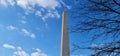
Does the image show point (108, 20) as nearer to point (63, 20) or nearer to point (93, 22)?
point (93, 22)

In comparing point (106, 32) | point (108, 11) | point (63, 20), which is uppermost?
point (63, 20)

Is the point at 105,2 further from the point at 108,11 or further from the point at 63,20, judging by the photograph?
the point at 63,20

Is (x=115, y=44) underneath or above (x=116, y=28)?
underneath

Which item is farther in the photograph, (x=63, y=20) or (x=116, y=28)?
(x=63, y=20)

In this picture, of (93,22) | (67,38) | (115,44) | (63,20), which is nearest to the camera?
(115,44)

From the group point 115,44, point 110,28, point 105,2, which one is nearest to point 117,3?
point 105,2

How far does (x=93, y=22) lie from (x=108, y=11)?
0.73 meters

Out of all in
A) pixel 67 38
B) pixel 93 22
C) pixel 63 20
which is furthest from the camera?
pixel 63 20

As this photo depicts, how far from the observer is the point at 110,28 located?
350 inches

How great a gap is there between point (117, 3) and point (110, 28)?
3.24 ft

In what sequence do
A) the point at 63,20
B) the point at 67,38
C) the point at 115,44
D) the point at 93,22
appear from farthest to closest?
1. the point at 63,20
2. the point at 67,38
3. the point at 93,22
4. the point at 115,44

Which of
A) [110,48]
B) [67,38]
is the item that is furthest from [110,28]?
[67,38]

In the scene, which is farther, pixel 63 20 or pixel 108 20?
pixel 63 20

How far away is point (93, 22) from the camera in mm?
9180
